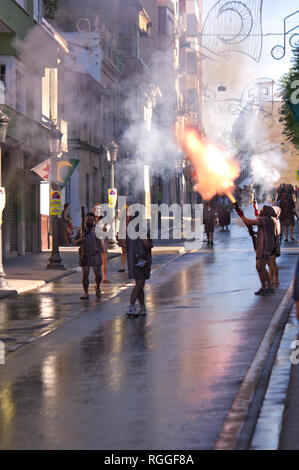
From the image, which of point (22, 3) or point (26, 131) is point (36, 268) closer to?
point (26, 131)

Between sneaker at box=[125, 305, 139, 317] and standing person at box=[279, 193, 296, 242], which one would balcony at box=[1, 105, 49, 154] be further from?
sneaker at box=[125, 305, 139, 317]

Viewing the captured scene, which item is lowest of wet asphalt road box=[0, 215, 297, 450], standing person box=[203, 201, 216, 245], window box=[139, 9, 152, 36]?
wet asphalt road box=[0, 215, 297, 450]

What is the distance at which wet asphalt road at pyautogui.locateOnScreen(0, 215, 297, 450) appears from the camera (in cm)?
721

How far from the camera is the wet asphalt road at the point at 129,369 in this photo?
Result: 7.21 meters

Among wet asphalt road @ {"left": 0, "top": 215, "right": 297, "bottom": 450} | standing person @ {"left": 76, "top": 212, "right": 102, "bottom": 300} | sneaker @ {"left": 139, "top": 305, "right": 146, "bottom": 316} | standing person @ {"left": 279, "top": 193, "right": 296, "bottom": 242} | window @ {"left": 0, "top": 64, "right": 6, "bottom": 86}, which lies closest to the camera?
wet asphalt road @ {"left": 0, "top": 215, "right": 297, "bottom": 450}

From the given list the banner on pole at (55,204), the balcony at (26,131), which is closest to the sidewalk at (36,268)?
the banner on pole at (55,204)

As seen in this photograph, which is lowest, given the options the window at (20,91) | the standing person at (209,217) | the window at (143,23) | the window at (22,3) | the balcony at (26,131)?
the standing person at (209,217)

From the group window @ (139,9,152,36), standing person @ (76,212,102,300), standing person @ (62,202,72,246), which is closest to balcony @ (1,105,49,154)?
standing person @ (62,202,72,246)

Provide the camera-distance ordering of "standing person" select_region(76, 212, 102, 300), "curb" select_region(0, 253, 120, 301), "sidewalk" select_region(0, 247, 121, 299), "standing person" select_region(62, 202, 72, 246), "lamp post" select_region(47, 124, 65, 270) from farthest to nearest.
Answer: "standing person" select_region(62, 202, 72, 246)
"lamp post" select_region(47, 124, 65, 270)
"sidewalk" select_region(0, 247, 121, 299)
"curb" select_region(0, 253, 120, 301)
"standing person" select_region(76, 212, 102, 300)

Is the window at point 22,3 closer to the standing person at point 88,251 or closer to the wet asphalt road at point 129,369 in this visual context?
the wet asphalt road at point 129,369

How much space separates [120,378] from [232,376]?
Answer: 110 cm

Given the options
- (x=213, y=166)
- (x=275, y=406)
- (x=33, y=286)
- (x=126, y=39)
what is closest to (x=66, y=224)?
(x=33, y=286)

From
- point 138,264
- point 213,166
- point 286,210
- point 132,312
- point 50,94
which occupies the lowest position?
point 132,312

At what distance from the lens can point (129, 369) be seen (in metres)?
10.1
